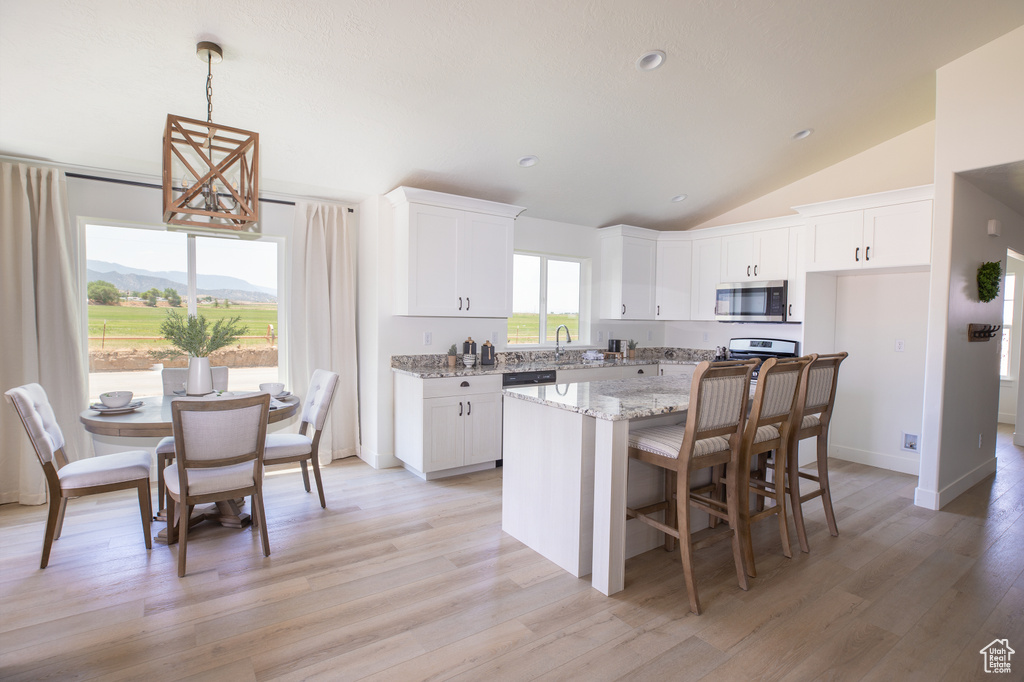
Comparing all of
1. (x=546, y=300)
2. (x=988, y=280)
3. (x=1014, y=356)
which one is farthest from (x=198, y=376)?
(x=1014, y=356)

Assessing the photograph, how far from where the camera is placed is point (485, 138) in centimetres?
363

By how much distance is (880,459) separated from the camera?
4531 millimetres

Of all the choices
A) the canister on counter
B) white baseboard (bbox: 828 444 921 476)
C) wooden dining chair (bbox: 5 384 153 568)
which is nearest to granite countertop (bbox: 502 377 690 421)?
the canister on counter

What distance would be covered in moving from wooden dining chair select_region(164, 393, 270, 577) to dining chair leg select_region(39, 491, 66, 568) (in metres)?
0.52

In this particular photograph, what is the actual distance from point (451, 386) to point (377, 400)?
77 centimetres

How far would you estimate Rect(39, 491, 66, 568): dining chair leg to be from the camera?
2.55 m

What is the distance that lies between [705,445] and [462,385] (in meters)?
2.15

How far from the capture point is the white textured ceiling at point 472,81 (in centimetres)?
248

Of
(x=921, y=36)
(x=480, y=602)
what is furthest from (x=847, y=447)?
(x=480, y=602)

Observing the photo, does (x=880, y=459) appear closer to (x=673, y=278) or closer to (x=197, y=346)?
(x=673, y=278)

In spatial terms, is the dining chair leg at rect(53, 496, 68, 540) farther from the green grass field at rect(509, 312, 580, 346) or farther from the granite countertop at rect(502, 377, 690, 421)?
the green grass field at rect(509, 312, 580, 346)

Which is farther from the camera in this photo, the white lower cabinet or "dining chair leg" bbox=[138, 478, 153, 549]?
the white lower cabinet

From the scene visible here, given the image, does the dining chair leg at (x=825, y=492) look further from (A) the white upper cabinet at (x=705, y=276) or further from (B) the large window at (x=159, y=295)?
(B) the large window at (x=159, y=295)

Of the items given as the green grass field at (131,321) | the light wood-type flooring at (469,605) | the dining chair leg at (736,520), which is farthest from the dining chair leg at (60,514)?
the dining chair leg at (736,520)
